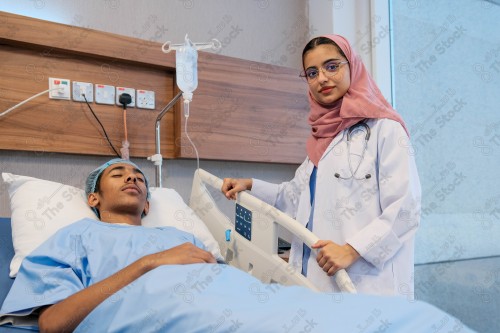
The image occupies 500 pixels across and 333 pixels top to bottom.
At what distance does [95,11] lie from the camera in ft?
7.29

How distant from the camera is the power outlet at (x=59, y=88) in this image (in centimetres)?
198

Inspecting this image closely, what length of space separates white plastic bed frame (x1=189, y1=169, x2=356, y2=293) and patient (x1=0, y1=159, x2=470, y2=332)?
260 mm

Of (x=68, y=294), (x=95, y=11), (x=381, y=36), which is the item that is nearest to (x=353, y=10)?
(x=381, y=36)

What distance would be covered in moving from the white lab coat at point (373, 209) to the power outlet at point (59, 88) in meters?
1.21

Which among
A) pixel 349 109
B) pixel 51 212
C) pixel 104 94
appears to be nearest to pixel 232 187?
pixel 349 109

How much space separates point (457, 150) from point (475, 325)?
128cm

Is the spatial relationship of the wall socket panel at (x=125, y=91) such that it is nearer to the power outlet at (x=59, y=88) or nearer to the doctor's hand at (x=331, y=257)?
the power outlet at (x=59, y=88)

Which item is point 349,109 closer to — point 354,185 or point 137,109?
point 354,185

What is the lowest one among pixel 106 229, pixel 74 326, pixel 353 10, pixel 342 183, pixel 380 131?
pixel 74 326

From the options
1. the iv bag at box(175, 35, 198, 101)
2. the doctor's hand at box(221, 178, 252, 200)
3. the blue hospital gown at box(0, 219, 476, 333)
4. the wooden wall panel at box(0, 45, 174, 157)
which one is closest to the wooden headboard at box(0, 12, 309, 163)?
the wooden wall panel at box(0, 45, 174, 157)

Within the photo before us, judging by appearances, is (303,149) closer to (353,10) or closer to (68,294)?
(353,10)

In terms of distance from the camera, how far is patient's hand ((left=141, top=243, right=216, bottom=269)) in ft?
3.84

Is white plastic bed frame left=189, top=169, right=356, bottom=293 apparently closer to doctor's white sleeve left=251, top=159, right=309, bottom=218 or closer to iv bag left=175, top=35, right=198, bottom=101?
doctor's white sleeve left=251, top=159, right=309, bottom=218

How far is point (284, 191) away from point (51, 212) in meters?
0.97
